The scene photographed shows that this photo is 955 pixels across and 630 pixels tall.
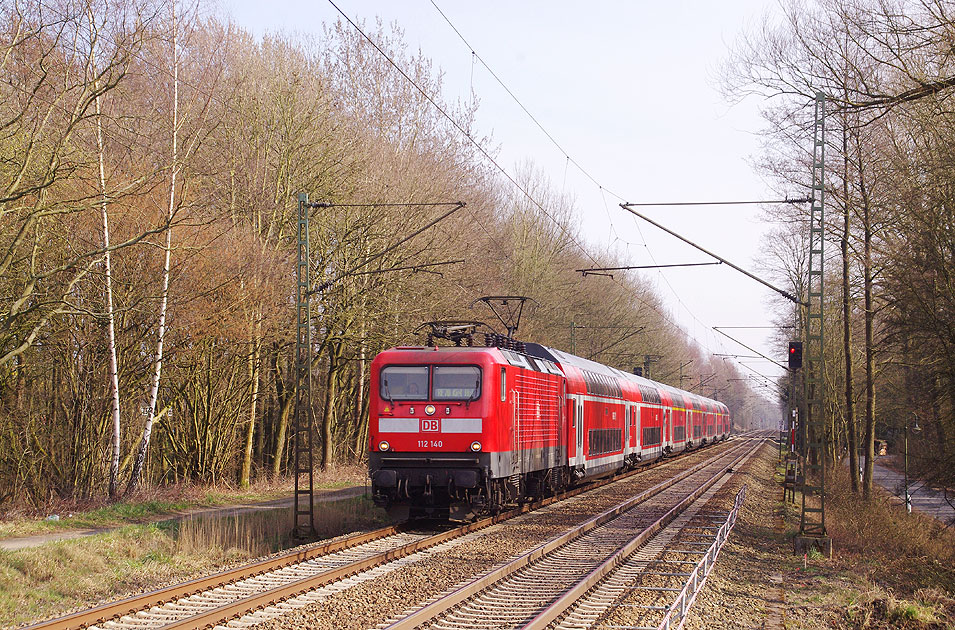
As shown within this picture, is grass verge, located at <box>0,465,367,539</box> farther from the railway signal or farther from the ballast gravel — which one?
the railway signal

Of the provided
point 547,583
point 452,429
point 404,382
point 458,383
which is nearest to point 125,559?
point 404,382

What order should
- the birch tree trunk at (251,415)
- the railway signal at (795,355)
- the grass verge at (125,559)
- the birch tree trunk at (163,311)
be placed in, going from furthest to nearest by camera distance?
the birch tree trunk at (251,415) → the railway signal at (795,355) → the birch tree trunk at (163,311) → the grass verge at (125,559)

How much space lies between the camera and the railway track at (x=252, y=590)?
848cm

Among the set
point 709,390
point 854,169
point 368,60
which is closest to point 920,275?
point 854,169

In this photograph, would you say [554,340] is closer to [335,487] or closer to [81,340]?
[335,487]

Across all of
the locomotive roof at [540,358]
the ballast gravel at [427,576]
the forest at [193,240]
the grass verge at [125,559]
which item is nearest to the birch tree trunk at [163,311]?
the forest at [193,240]

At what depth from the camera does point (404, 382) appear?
16078 millimetres

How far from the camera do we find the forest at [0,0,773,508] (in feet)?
49.6

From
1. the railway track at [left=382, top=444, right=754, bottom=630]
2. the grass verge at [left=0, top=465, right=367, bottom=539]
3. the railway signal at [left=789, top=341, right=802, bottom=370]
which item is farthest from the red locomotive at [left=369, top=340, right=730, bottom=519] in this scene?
the railway signal at [left=789, top=341, right=802, bottom=370]

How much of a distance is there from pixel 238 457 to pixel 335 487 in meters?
2.89

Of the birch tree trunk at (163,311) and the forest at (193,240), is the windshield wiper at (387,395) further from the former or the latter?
the birch tree trunk at (163,311)

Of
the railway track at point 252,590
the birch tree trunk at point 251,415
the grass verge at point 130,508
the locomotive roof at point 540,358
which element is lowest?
the grass verge at point 130,508

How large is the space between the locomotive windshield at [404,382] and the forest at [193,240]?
2.67 meters

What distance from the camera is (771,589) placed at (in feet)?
38.7
